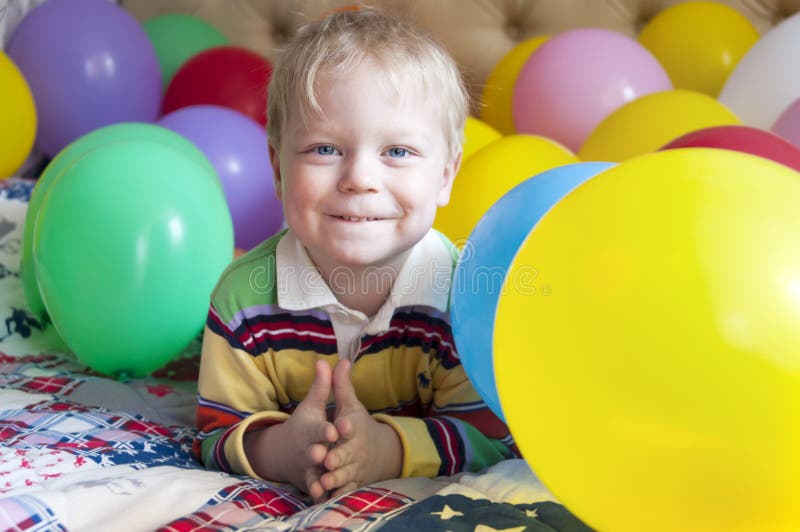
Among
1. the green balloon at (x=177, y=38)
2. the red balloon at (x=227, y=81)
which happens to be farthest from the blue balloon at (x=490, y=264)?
the green balloon at (x=177, y=38)

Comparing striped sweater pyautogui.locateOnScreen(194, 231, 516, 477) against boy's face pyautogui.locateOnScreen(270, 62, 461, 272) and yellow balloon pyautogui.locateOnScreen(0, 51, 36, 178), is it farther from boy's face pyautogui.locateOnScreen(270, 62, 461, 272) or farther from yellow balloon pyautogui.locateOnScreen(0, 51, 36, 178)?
yellow balloon pyautogui.locateOnScreen(0, 51, 36, 178)

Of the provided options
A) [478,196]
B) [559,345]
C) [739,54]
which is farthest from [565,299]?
[739,54]

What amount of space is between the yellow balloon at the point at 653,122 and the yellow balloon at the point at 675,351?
73 cm

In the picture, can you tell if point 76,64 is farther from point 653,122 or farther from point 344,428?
point 344,428

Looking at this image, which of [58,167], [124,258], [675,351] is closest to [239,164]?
[58,167]

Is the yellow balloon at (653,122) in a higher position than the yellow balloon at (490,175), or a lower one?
higher

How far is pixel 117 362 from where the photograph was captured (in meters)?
1.15

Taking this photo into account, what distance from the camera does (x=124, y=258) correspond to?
43.8 inches

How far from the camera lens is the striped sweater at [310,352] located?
948 millimetres

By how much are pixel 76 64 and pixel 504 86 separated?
976mm

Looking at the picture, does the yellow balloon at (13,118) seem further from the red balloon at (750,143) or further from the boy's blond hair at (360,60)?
the red balloon at (750,143)

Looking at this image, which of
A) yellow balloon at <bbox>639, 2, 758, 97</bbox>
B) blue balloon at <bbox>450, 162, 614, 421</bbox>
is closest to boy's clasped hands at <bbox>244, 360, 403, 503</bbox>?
blue balloon at <bbox>450, 162, 614, 421</bbox>

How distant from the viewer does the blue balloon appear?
82 cm

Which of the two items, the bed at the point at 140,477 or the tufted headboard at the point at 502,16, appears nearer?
the bed at the point at 140,477
